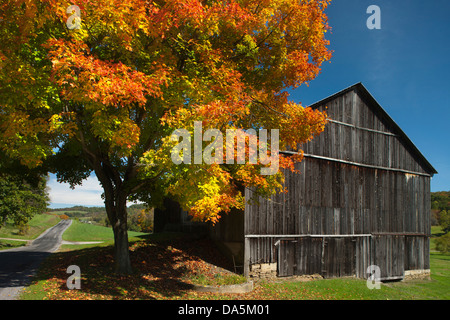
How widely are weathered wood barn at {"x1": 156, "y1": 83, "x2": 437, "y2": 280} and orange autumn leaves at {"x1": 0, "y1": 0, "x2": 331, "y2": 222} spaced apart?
5191 mm

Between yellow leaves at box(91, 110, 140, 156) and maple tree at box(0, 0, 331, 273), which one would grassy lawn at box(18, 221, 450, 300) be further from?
yellow leaves at box(91, 110, 140, 156)

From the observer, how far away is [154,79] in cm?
908

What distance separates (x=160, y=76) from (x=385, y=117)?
18404 millimetres

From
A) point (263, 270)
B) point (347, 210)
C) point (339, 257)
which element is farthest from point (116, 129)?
point (347, 210)

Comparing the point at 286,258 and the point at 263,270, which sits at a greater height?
Answer: the point at 286,258

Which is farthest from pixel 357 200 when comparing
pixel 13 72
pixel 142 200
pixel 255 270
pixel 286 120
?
pixel 13 72

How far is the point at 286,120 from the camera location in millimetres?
12055

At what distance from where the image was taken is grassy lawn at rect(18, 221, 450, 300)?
1117 cm

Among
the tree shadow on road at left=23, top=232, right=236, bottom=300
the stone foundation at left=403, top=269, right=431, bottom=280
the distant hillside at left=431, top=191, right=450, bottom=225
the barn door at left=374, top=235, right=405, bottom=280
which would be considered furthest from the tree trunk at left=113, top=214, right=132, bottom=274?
the distant hillside at left=431, top=191, right=450, bottom=225

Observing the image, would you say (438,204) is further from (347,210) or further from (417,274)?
(347,210)

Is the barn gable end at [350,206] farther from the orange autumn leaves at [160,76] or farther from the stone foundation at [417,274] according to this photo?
the orange autumn leaves at [160,76]

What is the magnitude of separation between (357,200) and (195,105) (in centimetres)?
1498

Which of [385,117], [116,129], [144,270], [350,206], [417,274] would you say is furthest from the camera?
[417,274]

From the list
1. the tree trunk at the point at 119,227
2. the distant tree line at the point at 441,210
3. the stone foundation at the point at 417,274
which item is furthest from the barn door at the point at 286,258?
the distant tree line at the point at 441,210
